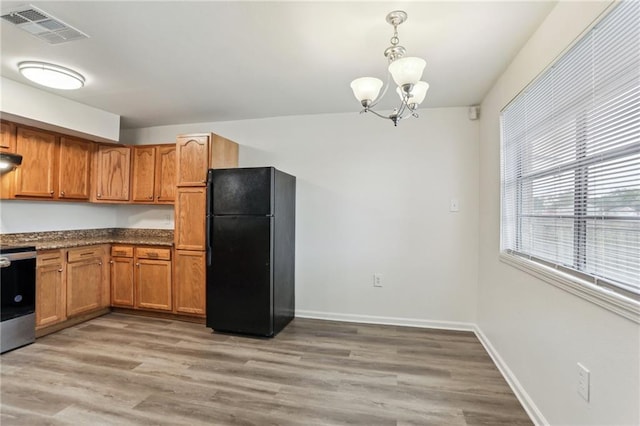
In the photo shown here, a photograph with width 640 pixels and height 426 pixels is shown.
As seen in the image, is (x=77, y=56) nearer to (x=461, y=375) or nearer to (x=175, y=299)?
(x=175, y=299)

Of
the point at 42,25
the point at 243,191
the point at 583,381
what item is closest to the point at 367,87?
the point at 243,191

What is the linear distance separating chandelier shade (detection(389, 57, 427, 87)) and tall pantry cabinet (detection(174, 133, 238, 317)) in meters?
2.41

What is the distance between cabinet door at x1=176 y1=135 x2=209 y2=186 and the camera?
3371 mm

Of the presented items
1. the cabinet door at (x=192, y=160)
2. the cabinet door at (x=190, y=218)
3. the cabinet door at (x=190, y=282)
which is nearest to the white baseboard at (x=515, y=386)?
the cabinet door at (x=190, y=282)

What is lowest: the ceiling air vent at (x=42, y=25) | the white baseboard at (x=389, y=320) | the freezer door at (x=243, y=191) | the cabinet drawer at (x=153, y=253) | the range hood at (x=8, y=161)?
the white baseboard at (x=389, y=320)

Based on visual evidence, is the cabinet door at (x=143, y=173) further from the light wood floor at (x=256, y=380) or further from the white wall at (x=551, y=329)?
the white wall at (x=551, y=329)

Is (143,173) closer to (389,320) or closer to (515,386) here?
(389,320)

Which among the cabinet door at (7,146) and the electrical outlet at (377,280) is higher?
the cabinet door at (7,146)

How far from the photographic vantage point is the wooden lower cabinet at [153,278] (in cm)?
356

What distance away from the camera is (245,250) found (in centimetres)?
307

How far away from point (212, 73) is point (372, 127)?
5.93ft

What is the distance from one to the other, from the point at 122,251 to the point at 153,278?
56 centimetres

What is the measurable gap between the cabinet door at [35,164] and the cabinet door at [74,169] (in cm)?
9

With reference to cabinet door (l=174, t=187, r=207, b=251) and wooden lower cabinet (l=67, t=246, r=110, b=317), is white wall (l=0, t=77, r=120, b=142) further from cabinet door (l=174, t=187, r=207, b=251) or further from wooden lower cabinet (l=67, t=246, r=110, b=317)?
wooden lower cabinet (l=67, t=246, r=110, b=317)
